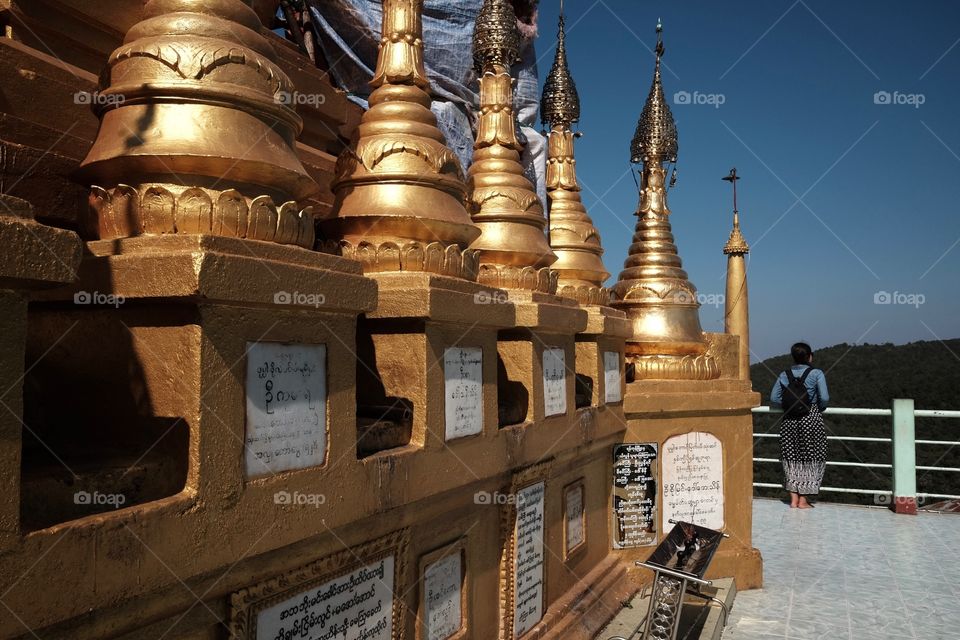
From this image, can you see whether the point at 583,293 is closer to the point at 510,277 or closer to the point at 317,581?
the point at 510,277

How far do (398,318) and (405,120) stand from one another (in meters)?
1.31

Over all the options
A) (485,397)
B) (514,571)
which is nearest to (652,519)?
(514,571)

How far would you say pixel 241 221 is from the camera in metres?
2.78

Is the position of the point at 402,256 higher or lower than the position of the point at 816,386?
higher

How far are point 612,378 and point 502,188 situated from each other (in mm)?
1888

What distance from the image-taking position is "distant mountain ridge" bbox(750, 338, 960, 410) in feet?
86.6

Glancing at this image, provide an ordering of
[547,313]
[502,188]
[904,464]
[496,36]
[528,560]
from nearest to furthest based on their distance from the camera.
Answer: [528,560] < [547,313] < [502,188] < [496,36] < [904,464]

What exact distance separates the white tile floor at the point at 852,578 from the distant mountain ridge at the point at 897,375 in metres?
16.4

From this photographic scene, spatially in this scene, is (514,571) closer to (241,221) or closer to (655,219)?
(241,221)

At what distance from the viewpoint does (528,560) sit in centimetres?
486

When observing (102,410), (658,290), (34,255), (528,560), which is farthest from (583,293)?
(34,255)

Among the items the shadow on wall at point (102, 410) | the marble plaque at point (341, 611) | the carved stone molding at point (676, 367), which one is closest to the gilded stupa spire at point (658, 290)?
the carved stone molding at point (676, 367)

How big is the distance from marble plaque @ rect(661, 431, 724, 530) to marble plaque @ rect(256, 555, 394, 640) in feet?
13.5

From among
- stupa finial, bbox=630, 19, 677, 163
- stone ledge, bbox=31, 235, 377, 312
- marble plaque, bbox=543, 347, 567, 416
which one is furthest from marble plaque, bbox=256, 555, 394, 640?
stupa finial, bbox=630, 19, 677, 163
